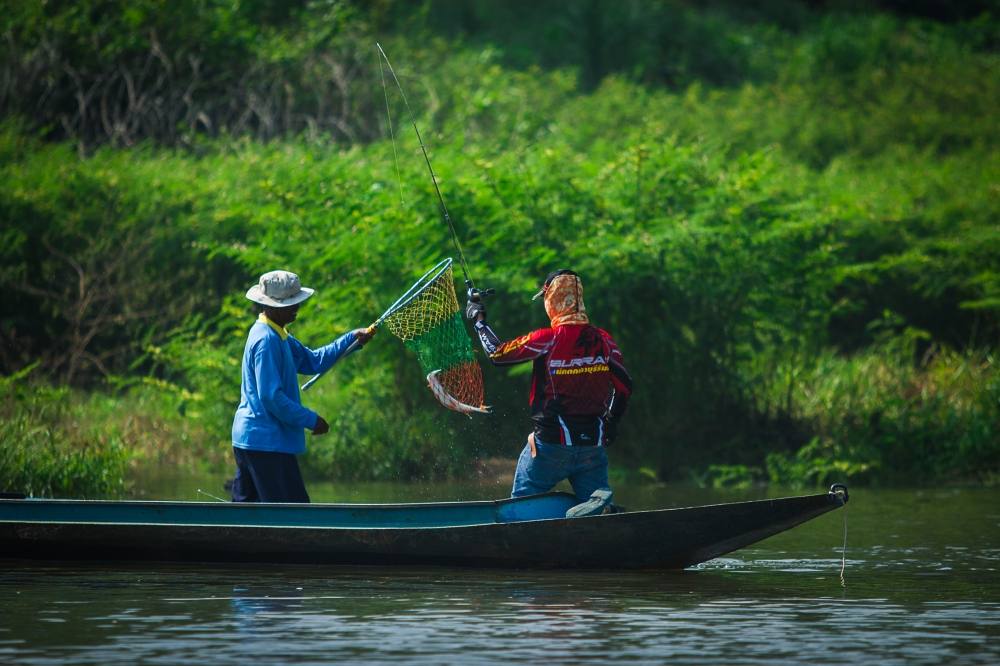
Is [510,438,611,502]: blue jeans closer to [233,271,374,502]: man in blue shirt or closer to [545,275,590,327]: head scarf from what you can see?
[545,275,590,327]: head scarf

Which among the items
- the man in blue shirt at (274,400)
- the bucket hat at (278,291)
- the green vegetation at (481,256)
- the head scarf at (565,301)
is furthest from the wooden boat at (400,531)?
the green vegetation at (481,256)

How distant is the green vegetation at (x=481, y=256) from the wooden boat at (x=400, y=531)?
300cm

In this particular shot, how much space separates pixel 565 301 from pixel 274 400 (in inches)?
77.3

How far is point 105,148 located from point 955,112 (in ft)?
47.5

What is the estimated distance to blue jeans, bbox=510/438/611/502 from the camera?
11.3 meters

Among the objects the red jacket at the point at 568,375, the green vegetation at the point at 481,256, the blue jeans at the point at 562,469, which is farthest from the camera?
the green vegetation at the point at 481,256

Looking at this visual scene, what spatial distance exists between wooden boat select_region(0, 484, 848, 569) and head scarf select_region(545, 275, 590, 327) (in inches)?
45.7

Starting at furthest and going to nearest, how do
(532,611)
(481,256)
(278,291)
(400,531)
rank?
(481,256) < (400,531) < (278,291) < (532,611)

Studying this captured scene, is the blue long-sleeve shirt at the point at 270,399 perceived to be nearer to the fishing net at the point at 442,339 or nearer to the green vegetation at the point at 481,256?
the fishing net at the point at 442,339

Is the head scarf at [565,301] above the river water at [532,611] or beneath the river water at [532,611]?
above

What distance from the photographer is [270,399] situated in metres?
11.2

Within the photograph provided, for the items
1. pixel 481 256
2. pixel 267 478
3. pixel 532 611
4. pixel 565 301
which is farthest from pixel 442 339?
pixel 481 256

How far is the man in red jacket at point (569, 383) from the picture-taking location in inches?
441

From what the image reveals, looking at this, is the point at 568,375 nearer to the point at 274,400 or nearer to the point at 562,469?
the point at 562,469
